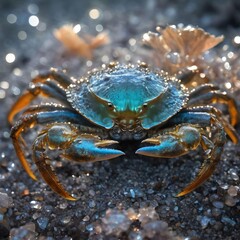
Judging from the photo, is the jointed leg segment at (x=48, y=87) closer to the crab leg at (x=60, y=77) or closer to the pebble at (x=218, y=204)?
the crab leg at (x=60, y=77)

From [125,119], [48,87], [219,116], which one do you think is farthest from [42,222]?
[219,116]

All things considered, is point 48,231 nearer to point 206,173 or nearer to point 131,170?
point 131,170

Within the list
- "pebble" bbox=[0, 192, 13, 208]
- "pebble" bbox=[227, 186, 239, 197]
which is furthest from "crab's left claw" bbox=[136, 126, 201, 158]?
"pebble" bbox=[0, 192, 13, 208]

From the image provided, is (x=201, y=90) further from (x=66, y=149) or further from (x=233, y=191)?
(x=66, y=149)

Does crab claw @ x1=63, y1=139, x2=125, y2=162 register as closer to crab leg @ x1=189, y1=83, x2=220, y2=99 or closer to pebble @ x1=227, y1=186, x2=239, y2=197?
pebble @ x1=227, y1=186, x2=239, y2=197

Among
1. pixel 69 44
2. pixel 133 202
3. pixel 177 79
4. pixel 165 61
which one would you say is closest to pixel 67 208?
pixel 133 202

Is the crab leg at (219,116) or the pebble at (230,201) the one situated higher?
the crab leg at (219,116)

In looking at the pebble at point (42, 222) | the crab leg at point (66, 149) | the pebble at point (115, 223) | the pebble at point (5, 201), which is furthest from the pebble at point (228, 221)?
the pebble at point (5, 201)
